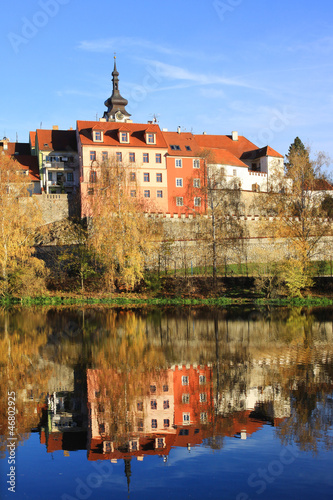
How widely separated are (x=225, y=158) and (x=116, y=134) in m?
13.1

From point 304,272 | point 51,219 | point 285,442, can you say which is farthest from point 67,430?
point 51,219

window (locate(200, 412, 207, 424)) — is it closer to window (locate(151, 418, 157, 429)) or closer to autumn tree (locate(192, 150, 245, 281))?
window (locate(151, 418, 157, 429))

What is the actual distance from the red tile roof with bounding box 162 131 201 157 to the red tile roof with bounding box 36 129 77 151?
1013 cm

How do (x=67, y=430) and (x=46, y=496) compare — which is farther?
(x=67, y=430)

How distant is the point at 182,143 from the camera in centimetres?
5759

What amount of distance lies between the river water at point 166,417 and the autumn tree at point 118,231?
1455 cm

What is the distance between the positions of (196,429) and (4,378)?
7068 mm

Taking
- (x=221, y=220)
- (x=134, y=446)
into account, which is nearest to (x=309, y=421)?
(x=134, y=446)

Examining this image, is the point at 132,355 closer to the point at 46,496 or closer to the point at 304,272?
the point at 46,496

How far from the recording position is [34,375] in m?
16.9

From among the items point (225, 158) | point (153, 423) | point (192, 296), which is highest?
point (225, 158)

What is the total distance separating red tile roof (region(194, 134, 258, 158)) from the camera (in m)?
64.7

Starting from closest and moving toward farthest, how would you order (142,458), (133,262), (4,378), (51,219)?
(142,458), (4,378), (133,262), (51,219)

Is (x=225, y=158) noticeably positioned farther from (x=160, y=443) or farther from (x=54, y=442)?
(x=54, y=442)
